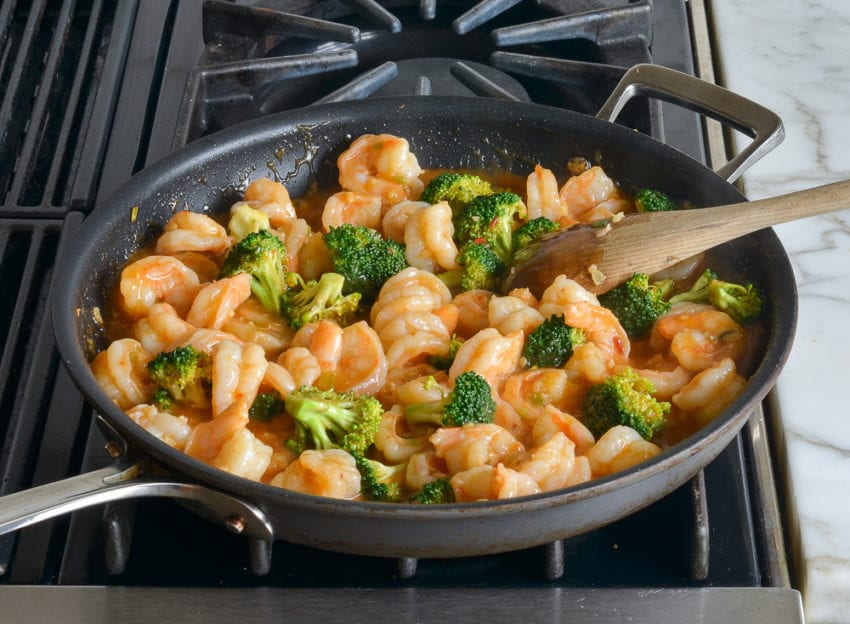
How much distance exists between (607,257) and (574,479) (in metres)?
0.50

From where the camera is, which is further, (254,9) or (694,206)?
(254,9)

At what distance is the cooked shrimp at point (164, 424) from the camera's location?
1.53m

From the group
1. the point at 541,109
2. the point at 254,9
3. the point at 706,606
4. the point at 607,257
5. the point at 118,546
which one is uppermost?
the point at 254,9

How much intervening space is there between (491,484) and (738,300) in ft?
2.06

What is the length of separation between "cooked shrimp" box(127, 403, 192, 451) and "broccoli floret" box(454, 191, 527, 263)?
686 mm

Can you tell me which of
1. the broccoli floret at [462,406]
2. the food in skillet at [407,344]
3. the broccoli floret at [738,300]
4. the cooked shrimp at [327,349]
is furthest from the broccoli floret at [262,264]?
the broccoli floret at [738,300]

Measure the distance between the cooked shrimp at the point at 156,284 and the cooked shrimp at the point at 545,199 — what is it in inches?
26.8

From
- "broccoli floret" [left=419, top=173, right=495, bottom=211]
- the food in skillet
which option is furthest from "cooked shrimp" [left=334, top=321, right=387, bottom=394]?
"broccoli floret" [left=419, top=173, right=495, bottom=211]

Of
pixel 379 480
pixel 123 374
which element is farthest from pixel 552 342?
pixel 123 374

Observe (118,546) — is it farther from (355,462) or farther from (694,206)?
(694,206)

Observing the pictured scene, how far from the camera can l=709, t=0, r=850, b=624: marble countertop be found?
162 cm

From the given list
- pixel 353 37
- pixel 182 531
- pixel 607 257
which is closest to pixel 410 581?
Result: pixel 182 531

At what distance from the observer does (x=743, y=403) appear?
1.41m

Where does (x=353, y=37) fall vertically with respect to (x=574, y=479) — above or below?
above
